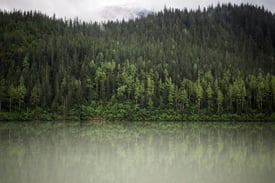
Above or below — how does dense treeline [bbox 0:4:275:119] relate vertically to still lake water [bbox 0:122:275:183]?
above

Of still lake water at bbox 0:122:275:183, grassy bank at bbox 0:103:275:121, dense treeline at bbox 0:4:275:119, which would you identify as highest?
dense treeline at bbox 0:4:275:119

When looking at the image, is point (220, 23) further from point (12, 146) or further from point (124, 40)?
point (12, 146)

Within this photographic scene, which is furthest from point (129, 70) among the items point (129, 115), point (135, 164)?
point (135, 164)

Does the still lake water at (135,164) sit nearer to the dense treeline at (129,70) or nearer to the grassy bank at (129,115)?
the grassy bank at (129,115)

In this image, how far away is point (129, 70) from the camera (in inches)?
4734

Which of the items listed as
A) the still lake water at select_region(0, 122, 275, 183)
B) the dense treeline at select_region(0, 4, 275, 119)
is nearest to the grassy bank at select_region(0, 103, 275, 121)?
the dense treeline at select_region(0, 4, 275, 119)

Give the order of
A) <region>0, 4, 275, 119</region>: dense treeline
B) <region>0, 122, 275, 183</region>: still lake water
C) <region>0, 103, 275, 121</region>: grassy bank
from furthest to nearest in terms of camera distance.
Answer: <region>0, 4, 275, 119</region>: dense treeline
<region>0, 103, 275, 121</region>: grassy bank
<region>0, 122, 275, 183</region>: still lake water

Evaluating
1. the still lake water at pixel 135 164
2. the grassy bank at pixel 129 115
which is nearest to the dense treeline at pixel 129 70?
the grassy bank at pixel 129 115

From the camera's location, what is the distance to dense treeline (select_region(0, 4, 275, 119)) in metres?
104

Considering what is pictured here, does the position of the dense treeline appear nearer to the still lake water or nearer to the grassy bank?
the grassy bank

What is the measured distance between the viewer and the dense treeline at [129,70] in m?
104

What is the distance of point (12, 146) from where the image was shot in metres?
35.4

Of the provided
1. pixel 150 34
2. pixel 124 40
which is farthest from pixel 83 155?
pixel 150 34

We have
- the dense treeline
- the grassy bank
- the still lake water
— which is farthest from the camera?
the dense treeline
